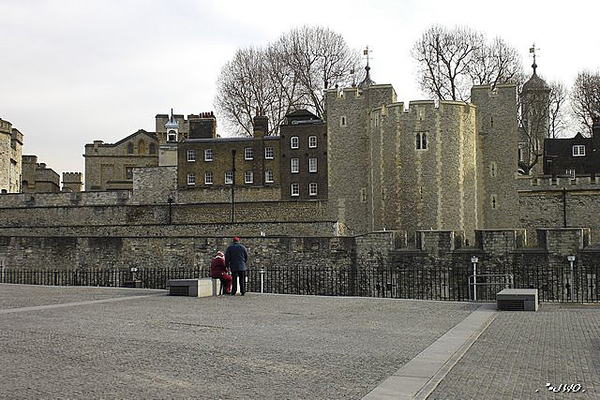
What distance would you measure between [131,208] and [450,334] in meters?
33.2

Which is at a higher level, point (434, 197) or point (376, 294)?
point (434, 197)

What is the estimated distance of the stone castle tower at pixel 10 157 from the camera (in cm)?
5141

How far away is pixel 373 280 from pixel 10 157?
33.8 meters

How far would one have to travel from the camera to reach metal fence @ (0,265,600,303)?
2620cm

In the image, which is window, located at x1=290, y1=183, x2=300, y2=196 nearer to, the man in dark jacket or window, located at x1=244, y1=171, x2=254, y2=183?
window, located at x1=244, y1=171, x2=254, y2=183

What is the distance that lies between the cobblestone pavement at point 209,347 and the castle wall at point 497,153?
25992mm

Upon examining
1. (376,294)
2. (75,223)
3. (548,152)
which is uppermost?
(548,152)

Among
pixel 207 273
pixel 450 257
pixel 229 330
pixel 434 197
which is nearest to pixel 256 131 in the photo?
pixel 434 197

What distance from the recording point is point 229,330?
11.2 m

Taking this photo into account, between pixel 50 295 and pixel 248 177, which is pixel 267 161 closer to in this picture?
pixel 248 177

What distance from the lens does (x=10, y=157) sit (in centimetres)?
5303

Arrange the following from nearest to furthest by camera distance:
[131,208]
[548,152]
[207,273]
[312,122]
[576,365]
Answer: [576,365], [207,273], [131,208], [312,122], [548,152]

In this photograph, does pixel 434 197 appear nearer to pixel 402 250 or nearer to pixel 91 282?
pixel 402 250

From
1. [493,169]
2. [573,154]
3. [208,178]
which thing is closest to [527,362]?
[493,169]
